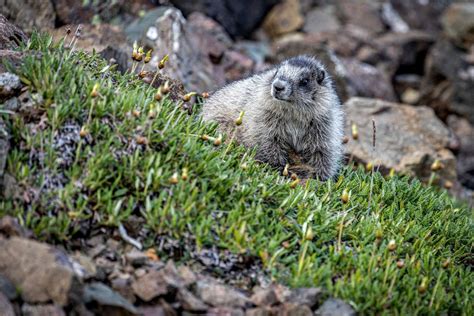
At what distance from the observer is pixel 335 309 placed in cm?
515

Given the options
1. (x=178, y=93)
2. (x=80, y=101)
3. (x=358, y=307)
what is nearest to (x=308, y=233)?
(x=358, y=307)

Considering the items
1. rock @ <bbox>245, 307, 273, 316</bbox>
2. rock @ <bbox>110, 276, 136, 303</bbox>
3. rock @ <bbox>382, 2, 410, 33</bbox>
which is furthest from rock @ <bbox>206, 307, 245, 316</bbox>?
rock @ <bbox>382, 2, 410, 33</bbox>

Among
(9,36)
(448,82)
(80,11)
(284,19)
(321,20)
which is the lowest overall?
(448,82)

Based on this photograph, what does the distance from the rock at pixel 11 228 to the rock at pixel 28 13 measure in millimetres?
5404

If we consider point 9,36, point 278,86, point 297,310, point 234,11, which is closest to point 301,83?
point 278,86

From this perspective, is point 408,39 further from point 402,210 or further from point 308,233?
point 308,233

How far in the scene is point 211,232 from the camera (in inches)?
222

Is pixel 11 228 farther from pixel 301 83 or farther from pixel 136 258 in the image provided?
pixel 301 83

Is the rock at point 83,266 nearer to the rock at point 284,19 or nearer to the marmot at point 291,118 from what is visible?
the marmot at point 291,118

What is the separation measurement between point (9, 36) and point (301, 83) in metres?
3.08

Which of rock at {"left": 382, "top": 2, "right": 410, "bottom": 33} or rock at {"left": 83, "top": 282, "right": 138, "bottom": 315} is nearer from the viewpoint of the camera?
rock at {"left": 83, "top": 282, "right": 138, "bottom": 315}

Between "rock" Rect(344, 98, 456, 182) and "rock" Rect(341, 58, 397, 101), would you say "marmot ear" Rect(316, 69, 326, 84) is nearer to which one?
"rock" Rect(344, 98, 456, 182)

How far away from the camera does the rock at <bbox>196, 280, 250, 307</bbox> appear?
505 cm

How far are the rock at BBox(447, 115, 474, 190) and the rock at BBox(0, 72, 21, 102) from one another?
24.3 ft
